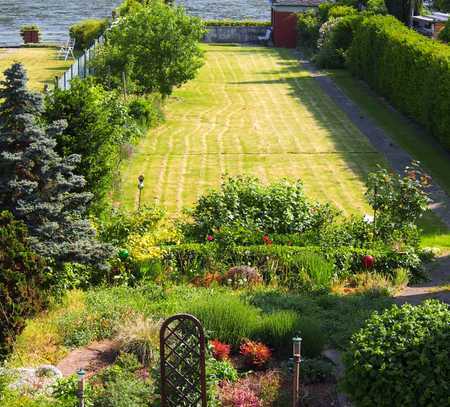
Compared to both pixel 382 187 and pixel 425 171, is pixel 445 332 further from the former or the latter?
pixel 425 171

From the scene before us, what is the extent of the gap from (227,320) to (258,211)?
18.0 feet

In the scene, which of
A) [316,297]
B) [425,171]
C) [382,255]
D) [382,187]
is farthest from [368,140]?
[316,297]

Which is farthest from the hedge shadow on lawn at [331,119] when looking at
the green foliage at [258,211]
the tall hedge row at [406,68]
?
the green foliage at [258,211]

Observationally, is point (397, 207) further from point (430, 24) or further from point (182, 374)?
point (430, 24)

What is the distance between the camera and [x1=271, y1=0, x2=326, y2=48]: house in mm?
53125

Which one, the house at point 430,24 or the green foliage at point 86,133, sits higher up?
the green foliage at point 86,133

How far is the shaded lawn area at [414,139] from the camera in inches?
758

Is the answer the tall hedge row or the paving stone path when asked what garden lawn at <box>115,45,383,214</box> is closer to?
the paving stone path

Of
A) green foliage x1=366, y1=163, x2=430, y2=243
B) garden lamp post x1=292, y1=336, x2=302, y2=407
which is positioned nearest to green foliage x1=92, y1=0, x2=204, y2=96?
green foliage x1=366, y1=163, x2=430, y2=243

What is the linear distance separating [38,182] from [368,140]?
1617cm

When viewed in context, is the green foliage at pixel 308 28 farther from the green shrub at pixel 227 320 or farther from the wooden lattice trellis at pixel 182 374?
the wooden lattice trellis at pixel 182 374

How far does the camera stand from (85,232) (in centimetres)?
1386

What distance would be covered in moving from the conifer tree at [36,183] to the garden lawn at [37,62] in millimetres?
21872

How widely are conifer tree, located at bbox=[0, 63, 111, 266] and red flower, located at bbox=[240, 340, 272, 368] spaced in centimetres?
387
